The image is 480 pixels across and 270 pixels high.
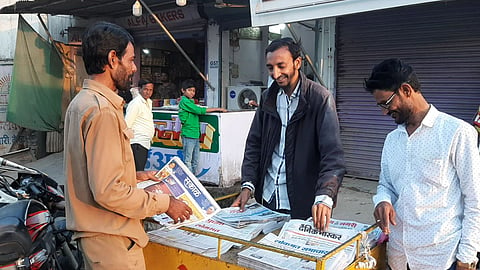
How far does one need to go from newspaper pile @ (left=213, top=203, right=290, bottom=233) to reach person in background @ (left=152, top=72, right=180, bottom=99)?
984cm

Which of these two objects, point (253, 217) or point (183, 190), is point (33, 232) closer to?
point (183, 190)

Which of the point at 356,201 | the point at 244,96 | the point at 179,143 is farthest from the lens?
the point at 244,96

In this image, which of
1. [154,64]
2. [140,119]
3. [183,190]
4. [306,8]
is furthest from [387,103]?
[154,64]

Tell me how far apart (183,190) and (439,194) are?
105 cm

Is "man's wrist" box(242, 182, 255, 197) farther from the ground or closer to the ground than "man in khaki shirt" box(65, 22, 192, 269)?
closer to the ground

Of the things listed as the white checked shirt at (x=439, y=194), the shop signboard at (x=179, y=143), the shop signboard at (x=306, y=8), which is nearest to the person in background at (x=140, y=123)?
the shop signboard at (x=179, y=143)

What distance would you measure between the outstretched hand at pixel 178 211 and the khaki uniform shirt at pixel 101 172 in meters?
0.03

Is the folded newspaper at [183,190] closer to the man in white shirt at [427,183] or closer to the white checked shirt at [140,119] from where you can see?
the man in white shirt at [427,183]

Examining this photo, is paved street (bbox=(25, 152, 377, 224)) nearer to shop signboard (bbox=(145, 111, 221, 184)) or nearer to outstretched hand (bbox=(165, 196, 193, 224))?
shop signboard (bbox=(145, 111, 221, 184))

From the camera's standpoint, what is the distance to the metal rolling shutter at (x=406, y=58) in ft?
19.1

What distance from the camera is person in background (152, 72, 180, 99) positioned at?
11.7 metres

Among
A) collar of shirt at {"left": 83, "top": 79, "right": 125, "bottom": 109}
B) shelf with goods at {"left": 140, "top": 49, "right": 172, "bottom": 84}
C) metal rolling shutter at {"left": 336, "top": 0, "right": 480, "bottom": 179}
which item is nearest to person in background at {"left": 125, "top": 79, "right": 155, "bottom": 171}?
metal rolling shutter at {"left": 336, "top": 0, "right": 480, "bottom": 179}

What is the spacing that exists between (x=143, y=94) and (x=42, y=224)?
3215 millimetres

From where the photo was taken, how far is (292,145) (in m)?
2.10
